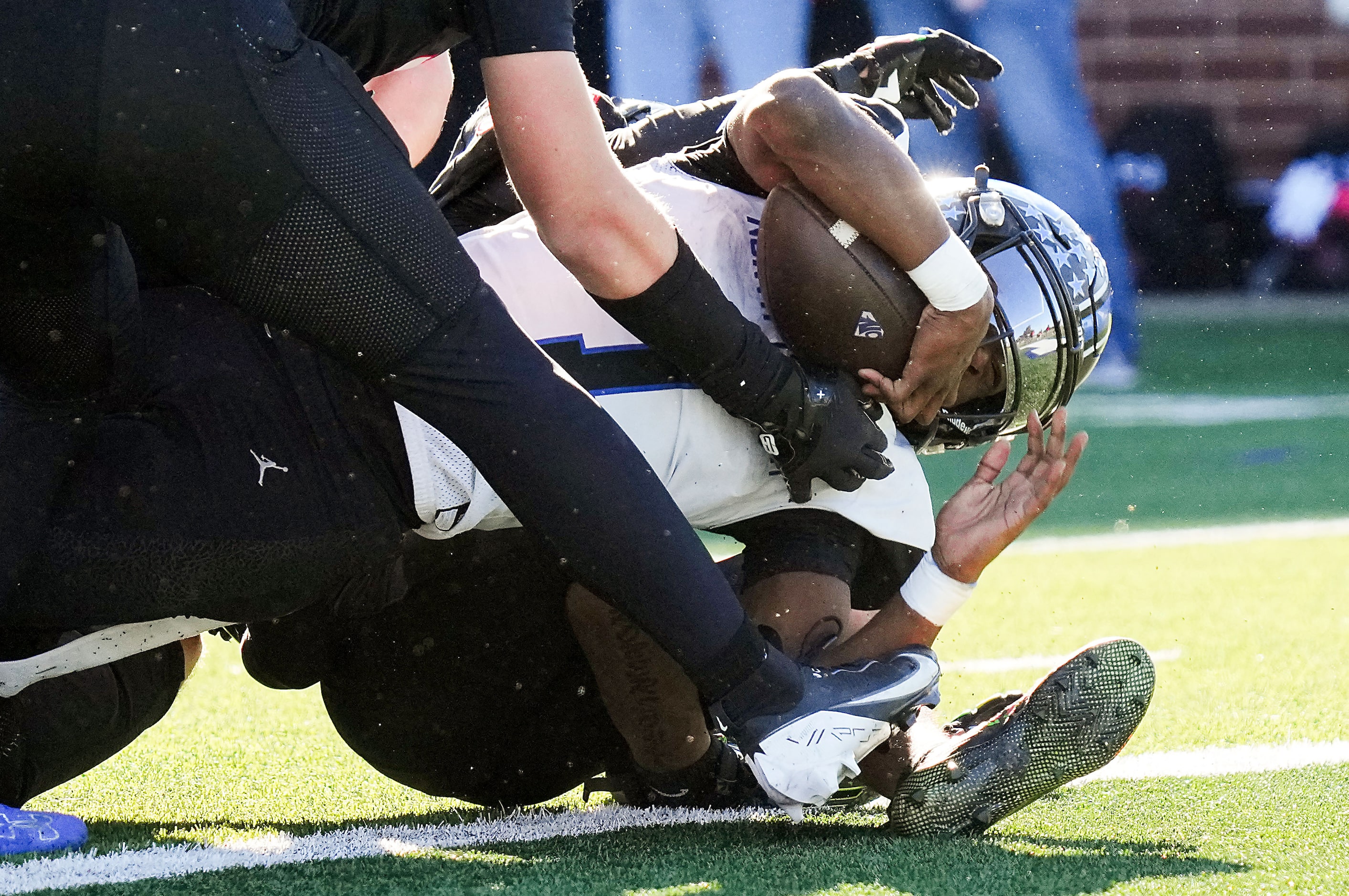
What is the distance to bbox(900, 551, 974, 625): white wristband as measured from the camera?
105 inches

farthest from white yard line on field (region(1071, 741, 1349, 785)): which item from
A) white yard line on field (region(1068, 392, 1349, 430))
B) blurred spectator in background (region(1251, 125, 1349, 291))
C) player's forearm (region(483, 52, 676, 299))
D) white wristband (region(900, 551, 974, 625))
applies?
blurred spectator in background (region(1251, 125, 1349, 291))

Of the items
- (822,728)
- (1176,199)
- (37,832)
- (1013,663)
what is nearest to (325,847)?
(37,832)

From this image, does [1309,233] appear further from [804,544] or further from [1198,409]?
[804,544]

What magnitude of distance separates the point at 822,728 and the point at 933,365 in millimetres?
808

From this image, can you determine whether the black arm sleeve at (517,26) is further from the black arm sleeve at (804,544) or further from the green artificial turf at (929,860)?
the green artificial turf at (929,860)

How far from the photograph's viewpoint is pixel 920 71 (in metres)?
3.63

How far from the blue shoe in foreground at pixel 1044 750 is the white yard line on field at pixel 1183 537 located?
10.7 ft

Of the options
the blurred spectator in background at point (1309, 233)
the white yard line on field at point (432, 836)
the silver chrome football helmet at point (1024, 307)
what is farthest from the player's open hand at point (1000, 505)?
the blurred spectator in background at point (1309, 233)

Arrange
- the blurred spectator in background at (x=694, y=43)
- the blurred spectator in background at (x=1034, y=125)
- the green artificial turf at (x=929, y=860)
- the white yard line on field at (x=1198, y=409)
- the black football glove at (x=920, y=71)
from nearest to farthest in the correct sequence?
the green artificial turf at (x=929, y=860), the black football glove at (x=920, y=71), the white yard line on field at (x=1198, y=409), the blurred spectator in background at (x=694, y=43), the blurred spectator in background at (x=1034, y=125)

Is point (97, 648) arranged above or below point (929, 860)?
above

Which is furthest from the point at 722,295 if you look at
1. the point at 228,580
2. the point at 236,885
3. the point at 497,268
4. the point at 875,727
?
the point at 236,885

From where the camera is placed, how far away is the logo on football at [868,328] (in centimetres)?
276

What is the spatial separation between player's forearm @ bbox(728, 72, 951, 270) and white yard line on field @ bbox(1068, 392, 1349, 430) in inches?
260

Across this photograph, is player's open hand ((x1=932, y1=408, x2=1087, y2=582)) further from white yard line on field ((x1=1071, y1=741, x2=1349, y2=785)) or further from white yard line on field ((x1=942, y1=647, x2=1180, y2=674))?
white yard line on field ((x1=942, y1=647, x2=1180, y2=674))
